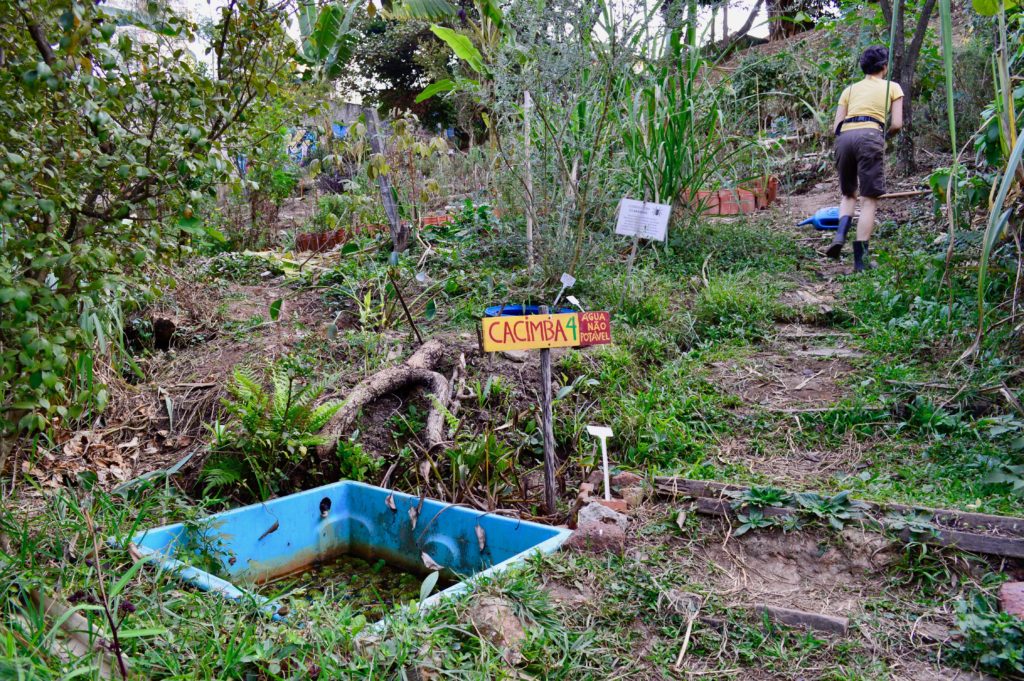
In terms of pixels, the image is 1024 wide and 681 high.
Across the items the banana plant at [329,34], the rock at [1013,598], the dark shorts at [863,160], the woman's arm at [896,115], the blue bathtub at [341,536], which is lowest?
the blue bathtub at [341,536]

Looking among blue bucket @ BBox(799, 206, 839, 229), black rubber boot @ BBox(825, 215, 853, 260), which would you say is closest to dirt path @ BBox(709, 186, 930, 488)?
black rubber boot @ BBox(825, 215, 853, 260)

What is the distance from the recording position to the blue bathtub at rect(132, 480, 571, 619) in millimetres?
2438

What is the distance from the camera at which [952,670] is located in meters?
1.82

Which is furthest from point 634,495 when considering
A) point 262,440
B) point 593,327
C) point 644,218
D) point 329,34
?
point 329,34

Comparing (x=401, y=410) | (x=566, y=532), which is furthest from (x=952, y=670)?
(x=401, y=410)

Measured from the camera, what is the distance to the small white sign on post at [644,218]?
14.4 feet

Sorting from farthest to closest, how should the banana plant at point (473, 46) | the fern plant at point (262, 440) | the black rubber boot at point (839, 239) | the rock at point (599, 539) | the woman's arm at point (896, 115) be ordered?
the black rubber boot at point (839, 239) → the woman's arm at point (896, 115) → the banana plant at point (473, 46) → the fern plant at point (262, 440) → the rock at point (599, 539)

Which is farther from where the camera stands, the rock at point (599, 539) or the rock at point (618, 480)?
the rock at point (618, 480)

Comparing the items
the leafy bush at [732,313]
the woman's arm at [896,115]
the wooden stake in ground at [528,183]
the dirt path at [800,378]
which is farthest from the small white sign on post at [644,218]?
the woman's arm at [896,115]

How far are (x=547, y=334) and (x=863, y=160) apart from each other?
12.9 ft

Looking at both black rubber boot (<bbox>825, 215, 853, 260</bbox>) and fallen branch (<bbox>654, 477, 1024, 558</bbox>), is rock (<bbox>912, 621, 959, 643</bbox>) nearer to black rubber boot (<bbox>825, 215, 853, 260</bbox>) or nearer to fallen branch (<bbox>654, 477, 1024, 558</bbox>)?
fallen branch (<bbox>654, 477, 1024, 558</bbox>)

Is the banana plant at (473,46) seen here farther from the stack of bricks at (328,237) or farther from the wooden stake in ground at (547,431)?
the wooden stake in ground at (547,431)

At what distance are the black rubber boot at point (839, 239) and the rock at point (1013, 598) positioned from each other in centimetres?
415

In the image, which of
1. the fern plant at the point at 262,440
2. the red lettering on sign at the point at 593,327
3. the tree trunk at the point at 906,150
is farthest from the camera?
the tree trunk at the point at 906,150
